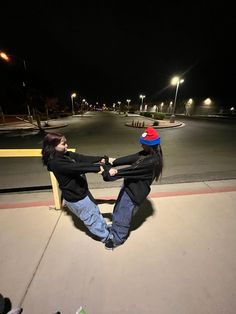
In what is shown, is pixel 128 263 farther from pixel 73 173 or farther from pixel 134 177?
pixel 73 173

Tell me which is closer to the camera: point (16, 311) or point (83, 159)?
point (16, 311)

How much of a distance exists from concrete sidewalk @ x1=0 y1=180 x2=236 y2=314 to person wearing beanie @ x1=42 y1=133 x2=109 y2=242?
430 millimetres

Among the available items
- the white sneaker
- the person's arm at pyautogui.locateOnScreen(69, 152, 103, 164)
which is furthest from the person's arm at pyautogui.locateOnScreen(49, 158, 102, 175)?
the white sneaker

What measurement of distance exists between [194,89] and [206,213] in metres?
57.2

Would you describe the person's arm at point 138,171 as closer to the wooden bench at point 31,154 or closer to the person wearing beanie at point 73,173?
the person wearing beanie at point 73,173

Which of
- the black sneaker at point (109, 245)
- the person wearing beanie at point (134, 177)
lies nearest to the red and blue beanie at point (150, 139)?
the person wearing beanie at point (134, 177)

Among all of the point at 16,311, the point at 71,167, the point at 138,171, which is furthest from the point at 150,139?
the point at 16,311

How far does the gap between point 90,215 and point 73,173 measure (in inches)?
26.8

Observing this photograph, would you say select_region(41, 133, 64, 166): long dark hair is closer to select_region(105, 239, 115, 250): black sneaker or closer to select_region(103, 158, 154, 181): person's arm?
select_region(103, 158, 154, 181): person's arm

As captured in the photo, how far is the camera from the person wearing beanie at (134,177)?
6.53 feet

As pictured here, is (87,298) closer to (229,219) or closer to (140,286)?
(140,286)

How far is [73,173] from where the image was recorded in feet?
6.57

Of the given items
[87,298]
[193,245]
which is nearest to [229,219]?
[193,245]

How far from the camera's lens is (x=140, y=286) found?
6.50ft
